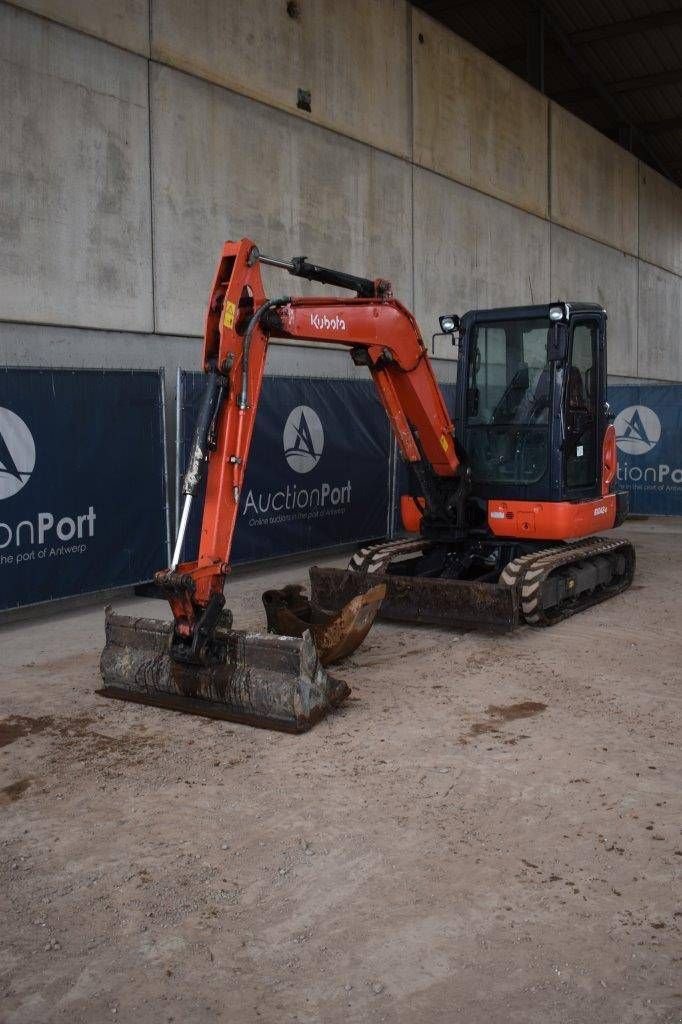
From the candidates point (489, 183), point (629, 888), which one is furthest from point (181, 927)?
point (489, 183)

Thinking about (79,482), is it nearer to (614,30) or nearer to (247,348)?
(247,348)

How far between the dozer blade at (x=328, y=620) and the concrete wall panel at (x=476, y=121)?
9152mm

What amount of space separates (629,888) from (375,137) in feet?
38.5

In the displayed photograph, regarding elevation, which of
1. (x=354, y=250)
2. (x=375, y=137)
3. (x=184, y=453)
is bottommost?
(x=184, y=453)

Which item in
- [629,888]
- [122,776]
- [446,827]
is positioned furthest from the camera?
[122,776]

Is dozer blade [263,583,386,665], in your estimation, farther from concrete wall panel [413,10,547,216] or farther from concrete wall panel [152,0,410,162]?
concrete wall panel [413,10,547,216]

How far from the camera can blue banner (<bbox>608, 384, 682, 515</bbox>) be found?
48.4 ft

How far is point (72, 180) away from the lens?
9.26 meters

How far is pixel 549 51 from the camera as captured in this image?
21.0 meters

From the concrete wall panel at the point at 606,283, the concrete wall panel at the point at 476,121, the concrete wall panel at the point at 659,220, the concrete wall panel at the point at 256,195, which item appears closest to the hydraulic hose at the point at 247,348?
the concrete wall panel at the point at 256,195

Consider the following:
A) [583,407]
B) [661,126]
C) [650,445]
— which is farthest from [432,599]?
[661,126]

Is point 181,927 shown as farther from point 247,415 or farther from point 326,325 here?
point 326,325

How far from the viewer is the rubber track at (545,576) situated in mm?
7754

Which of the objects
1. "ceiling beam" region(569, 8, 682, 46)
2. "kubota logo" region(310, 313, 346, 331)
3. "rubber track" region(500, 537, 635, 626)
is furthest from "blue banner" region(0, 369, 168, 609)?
"ceiling beam" region(569, 8, 682, 46)
